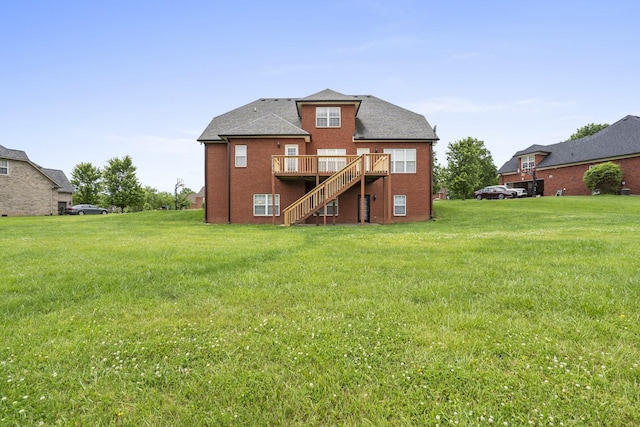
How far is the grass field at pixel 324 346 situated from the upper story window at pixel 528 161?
134 ft

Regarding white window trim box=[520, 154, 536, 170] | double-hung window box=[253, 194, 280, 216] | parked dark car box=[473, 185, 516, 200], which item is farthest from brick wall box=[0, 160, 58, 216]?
white window trim box=[520, 154, 536, 170]

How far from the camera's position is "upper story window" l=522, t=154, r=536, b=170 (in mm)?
39688

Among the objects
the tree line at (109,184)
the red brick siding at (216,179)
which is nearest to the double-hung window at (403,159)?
the red brick siding at (216,179)

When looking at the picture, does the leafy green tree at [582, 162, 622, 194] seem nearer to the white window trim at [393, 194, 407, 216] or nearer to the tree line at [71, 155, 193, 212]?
the white window trim at [393, 194, 407, 216]

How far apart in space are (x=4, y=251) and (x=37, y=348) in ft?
27.1

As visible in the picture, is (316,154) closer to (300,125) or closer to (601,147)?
(300,125)

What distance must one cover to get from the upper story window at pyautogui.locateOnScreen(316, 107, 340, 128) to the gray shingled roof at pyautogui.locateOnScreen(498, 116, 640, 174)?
2974 cm

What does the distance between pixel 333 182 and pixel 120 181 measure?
42.8m

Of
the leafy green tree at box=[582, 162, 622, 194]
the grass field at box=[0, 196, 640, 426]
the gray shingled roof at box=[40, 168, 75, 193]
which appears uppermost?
the gray shingled roof at box=[40, 168, 75, 193]

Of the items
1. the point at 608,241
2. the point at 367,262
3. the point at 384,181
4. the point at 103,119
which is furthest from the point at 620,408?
the point at 103,119

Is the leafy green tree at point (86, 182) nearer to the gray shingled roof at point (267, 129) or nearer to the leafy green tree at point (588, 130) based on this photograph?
the gray shingled roof at point (267, 129)

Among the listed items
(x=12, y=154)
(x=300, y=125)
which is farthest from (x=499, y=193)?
(x=12, y=154)

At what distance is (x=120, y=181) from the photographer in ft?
153

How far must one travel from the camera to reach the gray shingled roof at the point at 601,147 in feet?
100
